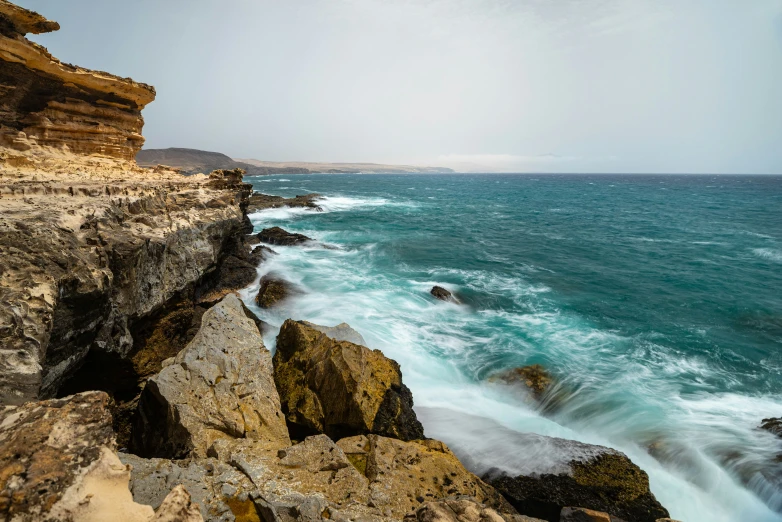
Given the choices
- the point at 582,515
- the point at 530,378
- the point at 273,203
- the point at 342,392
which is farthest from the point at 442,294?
the point at 273,203

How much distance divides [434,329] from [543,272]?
11.9 metres

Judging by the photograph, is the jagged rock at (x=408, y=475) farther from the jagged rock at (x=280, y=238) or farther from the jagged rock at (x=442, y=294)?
the jagged rock at (x=280, y=238)

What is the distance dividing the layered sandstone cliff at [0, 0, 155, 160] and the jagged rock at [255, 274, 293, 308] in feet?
27.4

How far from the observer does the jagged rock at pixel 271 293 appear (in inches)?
636

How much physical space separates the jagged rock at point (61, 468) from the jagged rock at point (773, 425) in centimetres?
1425

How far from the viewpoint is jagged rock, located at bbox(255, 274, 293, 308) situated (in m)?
16.2

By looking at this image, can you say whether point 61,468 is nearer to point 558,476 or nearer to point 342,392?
point 342,392

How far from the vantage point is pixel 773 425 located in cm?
998

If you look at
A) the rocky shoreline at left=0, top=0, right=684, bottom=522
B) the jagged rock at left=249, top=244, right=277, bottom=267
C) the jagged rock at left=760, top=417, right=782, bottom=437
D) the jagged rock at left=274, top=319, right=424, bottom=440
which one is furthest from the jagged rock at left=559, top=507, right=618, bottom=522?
the jagged rock at left=249, top=244, right=277, bottom=267

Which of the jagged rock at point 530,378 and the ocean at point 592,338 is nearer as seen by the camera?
the ocean at point 592,338

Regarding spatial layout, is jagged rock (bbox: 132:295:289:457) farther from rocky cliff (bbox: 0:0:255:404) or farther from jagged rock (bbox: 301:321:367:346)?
jagged rock (bbox: 301:321:367:346)

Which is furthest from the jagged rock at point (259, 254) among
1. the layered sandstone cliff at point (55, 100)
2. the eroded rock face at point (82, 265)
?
the eroded rock face at point (82, 265)

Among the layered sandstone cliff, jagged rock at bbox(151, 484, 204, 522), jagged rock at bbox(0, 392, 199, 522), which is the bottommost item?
jagged rock at bbox(151, 484, 204, 522)

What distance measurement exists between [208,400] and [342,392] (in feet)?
8.64
